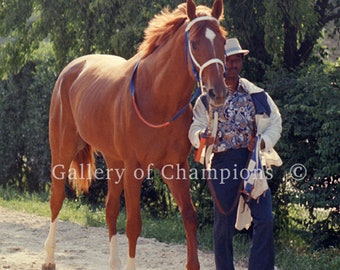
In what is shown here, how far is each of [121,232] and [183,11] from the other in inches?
154

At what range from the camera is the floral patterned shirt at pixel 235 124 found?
5.69 metres

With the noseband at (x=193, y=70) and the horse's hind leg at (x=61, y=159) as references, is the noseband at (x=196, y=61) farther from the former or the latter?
the horse's hind leg at (x=61, y=159)

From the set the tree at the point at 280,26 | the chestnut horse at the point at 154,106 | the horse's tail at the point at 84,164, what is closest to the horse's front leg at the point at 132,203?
the chestnut horse at the point at 154,106

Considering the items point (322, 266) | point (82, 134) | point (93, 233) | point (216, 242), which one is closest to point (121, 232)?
point (93, 233)

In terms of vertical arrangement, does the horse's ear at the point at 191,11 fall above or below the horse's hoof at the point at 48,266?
above

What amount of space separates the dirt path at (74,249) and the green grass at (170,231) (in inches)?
10.5

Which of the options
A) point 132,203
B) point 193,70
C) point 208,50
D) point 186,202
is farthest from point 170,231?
point 208,50

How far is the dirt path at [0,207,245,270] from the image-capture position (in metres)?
7.54

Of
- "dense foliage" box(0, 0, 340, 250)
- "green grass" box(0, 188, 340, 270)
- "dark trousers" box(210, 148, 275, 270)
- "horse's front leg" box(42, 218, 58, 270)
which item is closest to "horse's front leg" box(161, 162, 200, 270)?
"dark trousers" box(210, 148, 275, 270)

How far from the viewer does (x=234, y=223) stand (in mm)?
5859

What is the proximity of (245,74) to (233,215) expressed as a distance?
10.8 ft

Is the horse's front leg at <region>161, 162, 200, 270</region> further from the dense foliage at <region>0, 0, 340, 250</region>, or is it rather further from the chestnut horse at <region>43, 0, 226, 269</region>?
the dense foliage at <region>0, 0, 340, 250</region>

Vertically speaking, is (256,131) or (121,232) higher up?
(256,131)

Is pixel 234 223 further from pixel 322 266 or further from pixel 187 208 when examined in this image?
pixel 322 266
